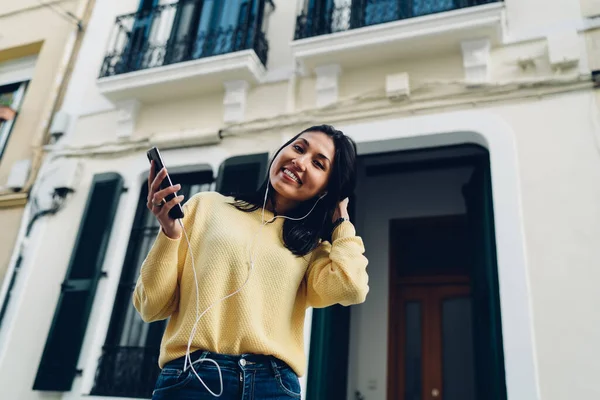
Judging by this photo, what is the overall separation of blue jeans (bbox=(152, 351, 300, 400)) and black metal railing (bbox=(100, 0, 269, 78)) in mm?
4184

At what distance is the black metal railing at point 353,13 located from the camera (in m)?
4.62

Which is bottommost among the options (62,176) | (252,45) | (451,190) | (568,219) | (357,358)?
(357,358)

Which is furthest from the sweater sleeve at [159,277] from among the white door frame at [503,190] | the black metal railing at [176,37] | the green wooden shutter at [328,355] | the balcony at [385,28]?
the black metal railing at [176,37]

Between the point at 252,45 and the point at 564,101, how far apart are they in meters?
2.95

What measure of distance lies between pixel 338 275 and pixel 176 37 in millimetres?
4890

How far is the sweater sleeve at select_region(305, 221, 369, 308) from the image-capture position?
1504 mm

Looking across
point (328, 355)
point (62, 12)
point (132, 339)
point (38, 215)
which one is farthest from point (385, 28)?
point (62, 12)

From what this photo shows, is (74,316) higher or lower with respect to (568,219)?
lower

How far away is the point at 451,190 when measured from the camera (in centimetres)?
588

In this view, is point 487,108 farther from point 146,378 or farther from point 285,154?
point 146,378

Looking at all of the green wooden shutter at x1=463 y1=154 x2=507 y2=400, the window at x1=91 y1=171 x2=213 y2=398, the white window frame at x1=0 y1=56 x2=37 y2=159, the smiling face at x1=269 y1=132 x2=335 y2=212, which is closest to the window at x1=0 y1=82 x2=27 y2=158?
the white window frame at x1=0 y1=56 x2=37 y2=159

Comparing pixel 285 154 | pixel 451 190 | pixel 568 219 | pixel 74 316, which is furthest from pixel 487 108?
pixel 74 316

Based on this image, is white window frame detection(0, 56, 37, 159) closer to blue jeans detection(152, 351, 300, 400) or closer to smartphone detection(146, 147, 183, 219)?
smartphone detection(146, 147, 183, 219)

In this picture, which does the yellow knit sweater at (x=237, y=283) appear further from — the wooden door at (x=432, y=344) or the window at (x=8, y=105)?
the window at (x=8, y=105)
